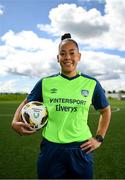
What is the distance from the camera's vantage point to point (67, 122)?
4156mm

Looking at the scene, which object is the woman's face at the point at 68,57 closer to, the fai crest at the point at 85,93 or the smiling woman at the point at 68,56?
the smiling woman at the point at 68,56

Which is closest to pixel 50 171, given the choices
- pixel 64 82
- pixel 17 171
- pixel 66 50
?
pixel 64 82

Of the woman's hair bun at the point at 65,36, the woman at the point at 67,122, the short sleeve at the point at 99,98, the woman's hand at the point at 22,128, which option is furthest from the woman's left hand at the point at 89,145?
the woman's hair bun at the point at 65,36

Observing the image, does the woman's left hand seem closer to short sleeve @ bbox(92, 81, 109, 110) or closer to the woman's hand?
short sleeve @ bbox(92, 81, 109, 110)

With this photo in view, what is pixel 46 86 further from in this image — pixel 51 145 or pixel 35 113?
pixel 51 145

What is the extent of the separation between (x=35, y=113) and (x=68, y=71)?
1.86 feet

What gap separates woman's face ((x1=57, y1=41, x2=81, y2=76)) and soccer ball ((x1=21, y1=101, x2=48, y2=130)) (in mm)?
464

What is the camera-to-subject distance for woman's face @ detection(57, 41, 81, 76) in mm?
4227

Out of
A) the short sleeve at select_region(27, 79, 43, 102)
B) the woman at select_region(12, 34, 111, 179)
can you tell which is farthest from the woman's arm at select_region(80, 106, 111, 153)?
the short sleeve at select_region(27, 79, 43, 102)

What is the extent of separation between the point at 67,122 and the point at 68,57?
66 centimetres

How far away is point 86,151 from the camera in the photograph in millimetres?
4176

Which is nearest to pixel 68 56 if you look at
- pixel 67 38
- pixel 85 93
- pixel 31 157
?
pixel 67 38

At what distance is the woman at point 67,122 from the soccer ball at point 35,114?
6 cm

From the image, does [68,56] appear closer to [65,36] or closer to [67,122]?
[65,36]
